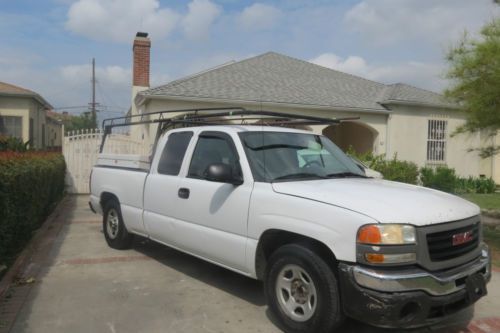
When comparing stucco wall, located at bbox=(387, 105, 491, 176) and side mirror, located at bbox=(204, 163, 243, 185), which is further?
stucco wall, located at bbox=(387, 105, 491, 176)

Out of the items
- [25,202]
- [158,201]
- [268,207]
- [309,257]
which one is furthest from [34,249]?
[309,257]

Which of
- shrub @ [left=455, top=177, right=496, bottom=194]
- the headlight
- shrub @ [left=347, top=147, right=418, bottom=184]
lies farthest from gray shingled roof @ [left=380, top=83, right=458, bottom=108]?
the headlight

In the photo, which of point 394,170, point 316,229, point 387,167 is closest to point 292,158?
point 316,229

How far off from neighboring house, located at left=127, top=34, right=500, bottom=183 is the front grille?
40.3 feet

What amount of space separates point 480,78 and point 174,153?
5.57 meters

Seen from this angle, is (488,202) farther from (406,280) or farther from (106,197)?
(406,280)

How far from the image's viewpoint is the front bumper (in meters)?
3.62

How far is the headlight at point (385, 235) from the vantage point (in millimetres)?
3695

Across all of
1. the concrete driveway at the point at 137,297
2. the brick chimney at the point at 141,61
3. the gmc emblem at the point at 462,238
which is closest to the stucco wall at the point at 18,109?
the brick chimney at the point at 141,61

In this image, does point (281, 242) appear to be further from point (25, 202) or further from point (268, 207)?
point (25, 202)

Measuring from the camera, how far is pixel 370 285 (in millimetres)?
3652

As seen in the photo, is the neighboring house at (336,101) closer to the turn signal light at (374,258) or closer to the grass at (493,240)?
the grass at (493,240)

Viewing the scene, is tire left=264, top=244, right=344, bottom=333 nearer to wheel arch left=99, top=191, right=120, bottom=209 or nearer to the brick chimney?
wheel arch left=99, top=191, right=120, bottom=209

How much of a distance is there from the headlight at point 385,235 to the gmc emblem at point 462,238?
56 centimetres
